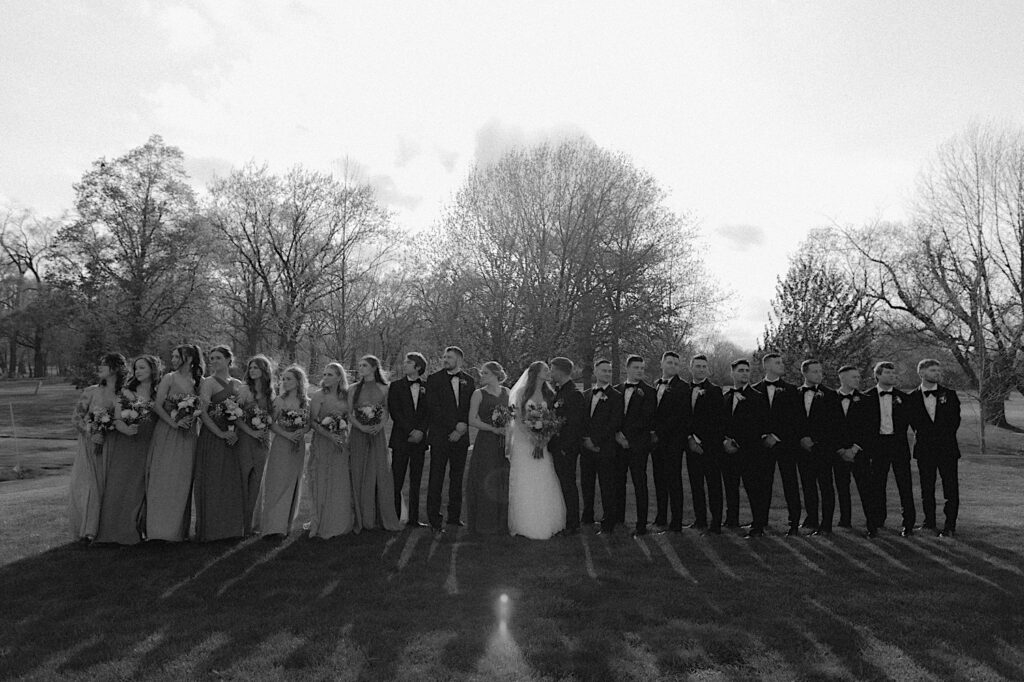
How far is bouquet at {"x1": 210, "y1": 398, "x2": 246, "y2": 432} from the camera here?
8.54 m

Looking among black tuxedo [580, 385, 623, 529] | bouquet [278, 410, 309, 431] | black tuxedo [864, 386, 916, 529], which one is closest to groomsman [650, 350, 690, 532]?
black tuxedo [580, 385, 623, 529]

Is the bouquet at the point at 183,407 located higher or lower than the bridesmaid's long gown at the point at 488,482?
higher

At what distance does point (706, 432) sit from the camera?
30.8 feet

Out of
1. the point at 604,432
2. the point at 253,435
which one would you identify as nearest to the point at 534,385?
the point at 604,432

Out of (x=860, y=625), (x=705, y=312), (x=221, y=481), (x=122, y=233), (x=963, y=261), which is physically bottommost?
(x=860, y=625)

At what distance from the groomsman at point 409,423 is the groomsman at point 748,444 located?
4.09 meters

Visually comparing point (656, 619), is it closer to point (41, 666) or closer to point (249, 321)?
point (41, 666)

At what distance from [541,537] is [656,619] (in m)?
3.17

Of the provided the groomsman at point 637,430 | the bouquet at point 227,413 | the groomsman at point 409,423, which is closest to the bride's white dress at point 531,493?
the groomsman at point 637,430

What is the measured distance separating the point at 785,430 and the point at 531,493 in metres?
3.47

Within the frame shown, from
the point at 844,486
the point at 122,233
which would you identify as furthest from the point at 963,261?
the point at 122,233

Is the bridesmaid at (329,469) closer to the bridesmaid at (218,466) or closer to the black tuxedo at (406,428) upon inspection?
the black tuxedo at (406,428)

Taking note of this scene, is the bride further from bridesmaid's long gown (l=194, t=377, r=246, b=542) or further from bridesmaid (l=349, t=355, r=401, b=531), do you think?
bridesmaid's long gown (l=194, t=377, r=246, b=542)

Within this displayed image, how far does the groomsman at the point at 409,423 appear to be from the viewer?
961 centimetres
